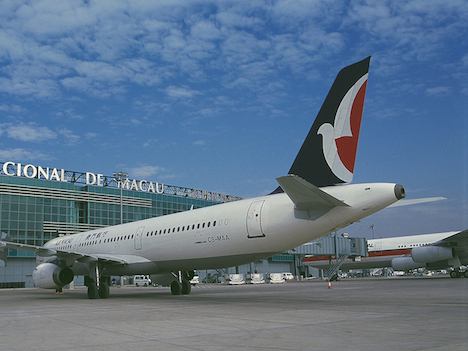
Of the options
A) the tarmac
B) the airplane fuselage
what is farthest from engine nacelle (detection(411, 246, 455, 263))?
the tarmac

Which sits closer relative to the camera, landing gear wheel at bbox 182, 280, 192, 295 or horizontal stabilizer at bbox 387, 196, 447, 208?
horizontal stabilizer at bbox 387, 196, 447, 208

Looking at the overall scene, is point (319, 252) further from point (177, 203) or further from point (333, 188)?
point (333, 188)

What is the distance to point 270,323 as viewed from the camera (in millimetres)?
8586

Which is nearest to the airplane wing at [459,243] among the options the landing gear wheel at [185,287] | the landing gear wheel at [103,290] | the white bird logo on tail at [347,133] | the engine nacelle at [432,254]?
the engine nacelle at [432,254]

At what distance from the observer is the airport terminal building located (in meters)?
44.9

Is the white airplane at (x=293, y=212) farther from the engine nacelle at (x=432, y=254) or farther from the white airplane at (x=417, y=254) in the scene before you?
the engine nacelle at (x=432, y=254)

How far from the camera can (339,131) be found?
45.1ft

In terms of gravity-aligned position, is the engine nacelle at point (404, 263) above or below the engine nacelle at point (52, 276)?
below

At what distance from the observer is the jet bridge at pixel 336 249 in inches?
1761

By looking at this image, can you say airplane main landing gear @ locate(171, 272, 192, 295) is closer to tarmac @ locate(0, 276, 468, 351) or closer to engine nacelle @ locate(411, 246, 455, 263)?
tarmac @ locate(0, 276, 468, 351)

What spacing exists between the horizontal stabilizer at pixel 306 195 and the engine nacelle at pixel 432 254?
26737 mm

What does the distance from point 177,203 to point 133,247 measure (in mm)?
39943

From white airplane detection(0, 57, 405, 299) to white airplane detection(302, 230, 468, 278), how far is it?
24665 mm

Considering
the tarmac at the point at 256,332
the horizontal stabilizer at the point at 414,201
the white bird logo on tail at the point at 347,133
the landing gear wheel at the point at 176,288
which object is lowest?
the landing gear wheel at the point at 176,288
